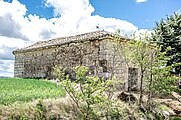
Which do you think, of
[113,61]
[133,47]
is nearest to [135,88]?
[113,61]

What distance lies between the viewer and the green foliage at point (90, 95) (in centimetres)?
1036

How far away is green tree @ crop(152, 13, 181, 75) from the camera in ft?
74.2

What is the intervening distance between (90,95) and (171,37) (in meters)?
14.4

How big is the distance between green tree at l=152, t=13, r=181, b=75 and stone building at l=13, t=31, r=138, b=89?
5480 millimetres

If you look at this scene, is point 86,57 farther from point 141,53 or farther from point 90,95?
point 90,95

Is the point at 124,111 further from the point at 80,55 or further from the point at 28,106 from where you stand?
the point at 80,55

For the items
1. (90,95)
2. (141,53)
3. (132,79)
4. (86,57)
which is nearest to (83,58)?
(86,57)

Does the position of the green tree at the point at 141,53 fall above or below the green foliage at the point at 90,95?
above

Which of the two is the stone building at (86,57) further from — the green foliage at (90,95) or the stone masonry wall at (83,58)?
the green foliage at (90,95)

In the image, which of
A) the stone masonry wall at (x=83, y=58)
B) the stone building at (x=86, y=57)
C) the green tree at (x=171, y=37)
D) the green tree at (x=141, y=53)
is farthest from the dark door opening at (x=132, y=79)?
the green tree at (x=171, y=37)

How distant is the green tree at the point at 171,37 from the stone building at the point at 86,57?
5480 mm

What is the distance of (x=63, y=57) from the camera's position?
1900 centimetres

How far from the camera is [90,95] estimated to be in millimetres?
10383

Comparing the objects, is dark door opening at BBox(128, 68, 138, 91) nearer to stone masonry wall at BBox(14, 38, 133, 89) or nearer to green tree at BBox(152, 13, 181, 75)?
stone masonry wall at BBox(14, 38, 133, 89)
